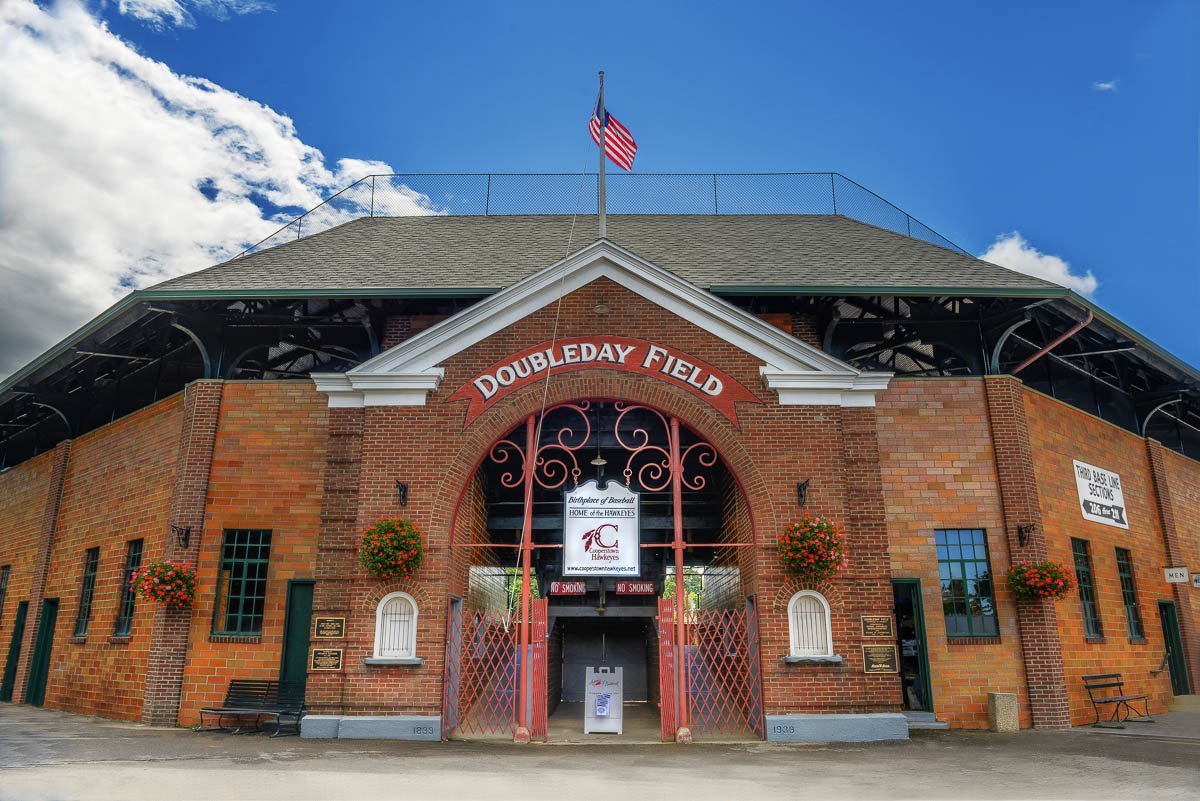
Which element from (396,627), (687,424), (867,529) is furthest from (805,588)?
(396,627)

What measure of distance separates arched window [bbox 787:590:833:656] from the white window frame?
17.8 feet

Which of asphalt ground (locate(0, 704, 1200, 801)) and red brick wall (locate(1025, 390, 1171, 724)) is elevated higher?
red brick wall (locate(1025, 390, 1171, 724))

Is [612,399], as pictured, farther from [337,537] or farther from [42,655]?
[42,655]

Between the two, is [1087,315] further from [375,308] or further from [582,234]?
[375,308]

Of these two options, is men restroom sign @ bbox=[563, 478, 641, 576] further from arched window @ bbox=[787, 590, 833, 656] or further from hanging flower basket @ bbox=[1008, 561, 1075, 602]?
hanging flower basket @ bbox=[1008, 561, 1075, 602]

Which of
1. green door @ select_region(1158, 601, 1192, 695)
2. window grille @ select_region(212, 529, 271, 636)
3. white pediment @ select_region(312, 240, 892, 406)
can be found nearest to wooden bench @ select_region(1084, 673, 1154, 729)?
green door @ select_region(1158, 601, 1192, 695)

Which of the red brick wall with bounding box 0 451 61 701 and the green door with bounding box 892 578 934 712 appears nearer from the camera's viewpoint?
the green door with bounding box 892 578 934 712

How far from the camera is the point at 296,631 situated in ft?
45.3

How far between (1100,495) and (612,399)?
34.4 ft

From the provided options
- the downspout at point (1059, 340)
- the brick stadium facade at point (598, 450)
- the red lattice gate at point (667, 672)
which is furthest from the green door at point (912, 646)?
the downspout at point (1059, 340)

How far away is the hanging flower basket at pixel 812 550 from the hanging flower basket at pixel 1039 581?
3.65 m

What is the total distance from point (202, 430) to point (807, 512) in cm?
1036

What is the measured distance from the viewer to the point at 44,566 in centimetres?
1855

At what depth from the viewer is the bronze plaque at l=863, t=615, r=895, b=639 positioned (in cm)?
1207
